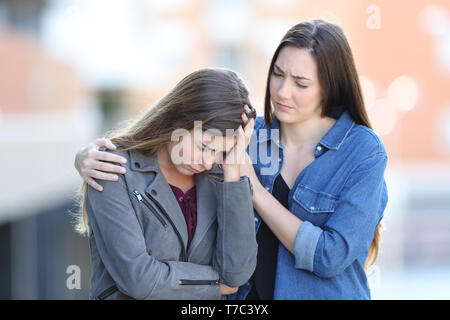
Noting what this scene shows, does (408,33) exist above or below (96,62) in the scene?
above

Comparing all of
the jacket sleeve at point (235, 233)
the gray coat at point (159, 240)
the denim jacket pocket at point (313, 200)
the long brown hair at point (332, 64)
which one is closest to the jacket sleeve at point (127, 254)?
the gray coat at point (159, 240)

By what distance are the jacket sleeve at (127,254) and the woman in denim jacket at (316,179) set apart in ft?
0.72

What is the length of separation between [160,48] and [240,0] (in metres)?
3.62

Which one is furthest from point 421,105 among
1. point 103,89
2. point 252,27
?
point 103,89

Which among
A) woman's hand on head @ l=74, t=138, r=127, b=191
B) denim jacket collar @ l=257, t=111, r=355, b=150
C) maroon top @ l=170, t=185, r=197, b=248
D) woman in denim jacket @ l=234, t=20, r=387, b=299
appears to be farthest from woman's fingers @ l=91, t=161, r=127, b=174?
denim jacket collar @ l=257, t=111, r=355, b=150

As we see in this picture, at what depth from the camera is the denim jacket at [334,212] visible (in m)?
1.69

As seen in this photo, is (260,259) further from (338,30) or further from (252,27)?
(252,27)

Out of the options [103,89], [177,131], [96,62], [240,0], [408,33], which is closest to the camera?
[177,131]

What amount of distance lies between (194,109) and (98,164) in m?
0.35

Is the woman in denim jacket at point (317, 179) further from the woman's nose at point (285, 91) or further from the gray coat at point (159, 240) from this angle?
the gray coat at point (159, 240)

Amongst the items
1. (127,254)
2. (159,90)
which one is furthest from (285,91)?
(159,90)

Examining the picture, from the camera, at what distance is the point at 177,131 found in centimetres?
169

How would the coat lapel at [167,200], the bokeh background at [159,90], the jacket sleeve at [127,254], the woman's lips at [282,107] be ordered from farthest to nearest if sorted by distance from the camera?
the bokeh background at [159,90], the woman's lips at [282,107], the coat lapel at [167,200], the jacket sleeve at [127,254]

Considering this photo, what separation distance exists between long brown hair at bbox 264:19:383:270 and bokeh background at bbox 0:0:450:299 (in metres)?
0.18
